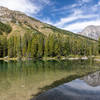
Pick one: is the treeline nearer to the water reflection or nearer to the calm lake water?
the calm lake water

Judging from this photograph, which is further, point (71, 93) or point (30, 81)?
point (30, 81)

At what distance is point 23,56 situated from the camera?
107562 mm

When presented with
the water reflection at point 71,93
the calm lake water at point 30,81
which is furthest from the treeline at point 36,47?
the water reflection at point 71,93

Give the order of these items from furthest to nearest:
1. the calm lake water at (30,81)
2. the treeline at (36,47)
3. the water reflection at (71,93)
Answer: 1. the treeline at (36,47)
2. the calm lake water at (30,81)
3. the water reflection at (71,93)

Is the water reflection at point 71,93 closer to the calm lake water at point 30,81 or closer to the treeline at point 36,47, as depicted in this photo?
the calm lake water at point 30,81

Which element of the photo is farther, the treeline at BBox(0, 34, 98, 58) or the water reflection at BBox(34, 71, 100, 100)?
the treeline at BBox(0, 34, 98, 58)

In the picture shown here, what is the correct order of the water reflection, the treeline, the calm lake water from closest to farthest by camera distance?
1. the water reflection
2. the calm lake water
3. the treeline

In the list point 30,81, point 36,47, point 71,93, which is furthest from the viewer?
point 36,47

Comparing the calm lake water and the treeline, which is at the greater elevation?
the treeline

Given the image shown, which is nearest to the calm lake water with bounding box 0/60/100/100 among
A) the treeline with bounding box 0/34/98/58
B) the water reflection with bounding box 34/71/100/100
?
the water reflection with bounding box 34/71/100/100

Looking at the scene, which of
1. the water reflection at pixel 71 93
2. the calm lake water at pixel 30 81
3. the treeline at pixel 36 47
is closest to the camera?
the water reflection at pixel 71 93

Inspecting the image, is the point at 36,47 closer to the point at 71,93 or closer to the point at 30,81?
the point at 30,81

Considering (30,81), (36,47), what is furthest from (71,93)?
(36,47)

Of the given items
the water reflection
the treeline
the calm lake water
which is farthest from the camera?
the treeline
